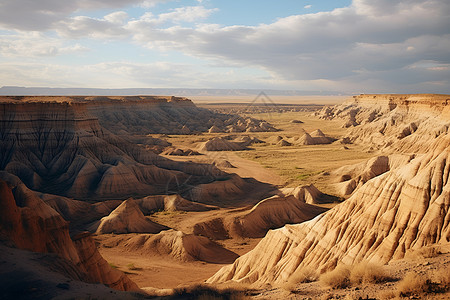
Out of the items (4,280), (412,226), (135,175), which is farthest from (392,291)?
(135,175)

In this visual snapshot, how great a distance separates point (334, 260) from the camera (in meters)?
16.0

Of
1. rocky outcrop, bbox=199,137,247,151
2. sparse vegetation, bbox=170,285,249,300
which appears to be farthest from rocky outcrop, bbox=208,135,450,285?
rocky outcrop, bbox=199,137,247,151

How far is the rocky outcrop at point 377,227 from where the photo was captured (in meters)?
14.5

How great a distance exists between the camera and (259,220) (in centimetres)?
3591

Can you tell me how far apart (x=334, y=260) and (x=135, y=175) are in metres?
37.5

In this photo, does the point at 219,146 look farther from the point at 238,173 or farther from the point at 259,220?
the point at 259,220

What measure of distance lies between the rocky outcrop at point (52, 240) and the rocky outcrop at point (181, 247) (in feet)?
28.7

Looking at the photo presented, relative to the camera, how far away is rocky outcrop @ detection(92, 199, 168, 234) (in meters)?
33.7

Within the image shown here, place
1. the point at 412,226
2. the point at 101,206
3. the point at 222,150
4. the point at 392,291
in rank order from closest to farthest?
the point at 392,291 < the point at 412,226 < the point at 101,206 < the point at 222,150

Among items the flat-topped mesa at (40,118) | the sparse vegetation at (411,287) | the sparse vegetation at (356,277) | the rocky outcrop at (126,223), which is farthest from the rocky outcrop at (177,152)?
the sparse vegetation at (411,287)

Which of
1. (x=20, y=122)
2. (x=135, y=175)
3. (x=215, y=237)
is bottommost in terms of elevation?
(x=215, y=237)

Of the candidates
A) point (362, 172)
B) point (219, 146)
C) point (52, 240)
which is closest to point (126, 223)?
point (52, 240)

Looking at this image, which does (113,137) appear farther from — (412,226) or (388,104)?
(388,104)

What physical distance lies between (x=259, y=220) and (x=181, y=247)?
10105 millimetres
